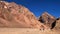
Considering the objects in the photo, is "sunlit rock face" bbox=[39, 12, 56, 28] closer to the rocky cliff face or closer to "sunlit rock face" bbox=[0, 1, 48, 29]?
the rocky cliff face

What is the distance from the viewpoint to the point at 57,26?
19.8 m

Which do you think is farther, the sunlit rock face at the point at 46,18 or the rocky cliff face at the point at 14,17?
the sunlit rock face at the point at 46,18

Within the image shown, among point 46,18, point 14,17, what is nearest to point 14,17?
point 14,17

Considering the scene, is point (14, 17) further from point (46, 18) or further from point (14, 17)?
point (46, 18)

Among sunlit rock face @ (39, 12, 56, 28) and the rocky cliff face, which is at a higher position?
sunlit rock face @ (39, 12, 56, 28)

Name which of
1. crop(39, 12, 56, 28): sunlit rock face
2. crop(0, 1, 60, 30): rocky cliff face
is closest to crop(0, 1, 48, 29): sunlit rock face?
crop(0, 1, 60, 30): rocky cliff face

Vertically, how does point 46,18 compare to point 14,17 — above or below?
above

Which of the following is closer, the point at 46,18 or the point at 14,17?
the point at 14,17

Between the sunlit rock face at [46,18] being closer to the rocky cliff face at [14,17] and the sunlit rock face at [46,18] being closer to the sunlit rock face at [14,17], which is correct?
the rocky cliff face at [14,17]

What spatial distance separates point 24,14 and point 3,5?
23.9 feet

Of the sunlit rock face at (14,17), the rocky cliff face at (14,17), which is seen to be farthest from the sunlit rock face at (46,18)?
the sunlit rock face at (14,17)

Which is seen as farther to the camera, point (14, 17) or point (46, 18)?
point (46, 18)

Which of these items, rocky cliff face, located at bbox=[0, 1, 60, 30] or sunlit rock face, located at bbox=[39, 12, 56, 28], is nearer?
rocky cliff face, located at bbox=[0, 1, 60, 30]

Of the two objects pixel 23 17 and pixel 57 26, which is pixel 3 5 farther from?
pixel 57 26
